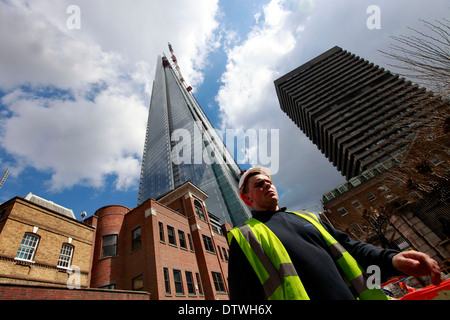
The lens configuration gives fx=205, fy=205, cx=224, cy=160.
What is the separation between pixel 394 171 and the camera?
37.8ft

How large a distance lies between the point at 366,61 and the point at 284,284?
279ft

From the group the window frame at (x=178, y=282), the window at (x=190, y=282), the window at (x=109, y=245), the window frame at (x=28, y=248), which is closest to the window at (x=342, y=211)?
the window at (x=190, y=282)

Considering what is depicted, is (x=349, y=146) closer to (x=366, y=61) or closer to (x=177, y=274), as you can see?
(x=366, y=61)

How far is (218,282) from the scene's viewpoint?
67.6 ft

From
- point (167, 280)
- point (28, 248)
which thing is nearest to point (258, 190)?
point (167, 280)

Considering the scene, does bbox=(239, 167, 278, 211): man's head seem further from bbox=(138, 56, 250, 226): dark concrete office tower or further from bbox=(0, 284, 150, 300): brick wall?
bbox=(138, 56, 250, 226): dark concrete office tower

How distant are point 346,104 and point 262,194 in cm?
6752

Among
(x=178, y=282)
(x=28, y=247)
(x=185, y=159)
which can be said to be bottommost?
(x=178, y=282)

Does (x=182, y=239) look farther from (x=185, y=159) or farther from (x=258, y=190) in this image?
(x=185, y=159)

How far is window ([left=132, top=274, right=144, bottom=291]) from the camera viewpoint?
1510 cm

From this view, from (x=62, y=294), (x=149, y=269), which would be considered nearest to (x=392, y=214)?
(x=149, y=269)

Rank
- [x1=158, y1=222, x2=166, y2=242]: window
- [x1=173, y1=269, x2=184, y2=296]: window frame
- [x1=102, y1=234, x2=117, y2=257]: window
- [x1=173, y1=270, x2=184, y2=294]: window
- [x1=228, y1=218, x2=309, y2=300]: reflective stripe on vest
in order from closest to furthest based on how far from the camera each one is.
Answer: [x1=228, y1=218, x2=309, y2=300]: reflective stripe on vest
[x1=173, y1=269, x2=184, y2=296]: window frame
[x1=173, y1=270, x2=184, y2=294]: window
[x1=102, y1=234, x2=117, y2=257]: window
[x1=158, y1=222, x2=166, y2=242]: window

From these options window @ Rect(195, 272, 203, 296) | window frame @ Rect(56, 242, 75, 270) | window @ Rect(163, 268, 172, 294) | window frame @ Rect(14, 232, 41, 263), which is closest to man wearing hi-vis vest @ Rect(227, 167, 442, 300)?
window frame @ Rect(14, 232, 41, 263)

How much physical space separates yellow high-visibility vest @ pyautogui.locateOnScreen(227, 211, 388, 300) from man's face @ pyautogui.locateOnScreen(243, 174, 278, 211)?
41 cm
